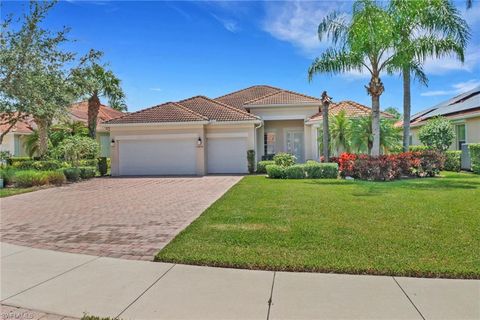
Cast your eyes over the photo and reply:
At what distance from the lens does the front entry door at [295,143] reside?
2752cm

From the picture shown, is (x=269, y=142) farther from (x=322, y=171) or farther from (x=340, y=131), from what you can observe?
(x=322, y=171)

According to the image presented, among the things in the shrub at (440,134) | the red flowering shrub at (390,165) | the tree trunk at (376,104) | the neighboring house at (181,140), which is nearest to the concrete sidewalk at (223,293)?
the red flowering shrub at (390,165)

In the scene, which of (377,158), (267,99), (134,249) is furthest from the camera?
(267,99)

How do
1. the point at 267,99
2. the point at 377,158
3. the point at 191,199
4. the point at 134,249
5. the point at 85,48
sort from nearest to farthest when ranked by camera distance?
1. the point at 134,249
2. the point at 191,199
3. the point at 377,158
4. the point at 85,48
5. the point at 267,99

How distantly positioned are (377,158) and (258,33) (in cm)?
855

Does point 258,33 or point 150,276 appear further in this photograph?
point 258,33

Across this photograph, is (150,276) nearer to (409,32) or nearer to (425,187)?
(425,187)

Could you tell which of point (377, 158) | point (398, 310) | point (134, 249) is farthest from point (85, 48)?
point (398, 310)

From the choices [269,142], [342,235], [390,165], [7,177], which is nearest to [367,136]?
[390,165]

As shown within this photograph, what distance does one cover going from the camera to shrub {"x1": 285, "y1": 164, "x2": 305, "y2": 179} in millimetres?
18016

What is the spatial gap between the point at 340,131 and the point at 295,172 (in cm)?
486

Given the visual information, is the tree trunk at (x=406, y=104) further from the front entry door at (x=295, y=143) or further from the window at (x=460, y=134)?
the front entry door at (x=295, y=143)

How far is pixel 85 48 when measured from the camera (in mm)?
22719

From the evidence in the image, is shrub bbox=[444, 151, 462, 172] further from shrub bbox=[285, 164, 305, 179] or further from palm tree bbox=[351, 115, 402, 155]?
shrub bbox=[285, 164, 305, 179]
